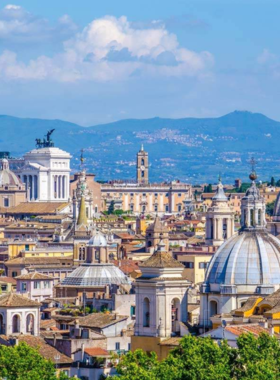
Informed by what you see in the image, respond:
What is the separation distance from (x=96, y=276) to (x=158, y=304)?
2721cm

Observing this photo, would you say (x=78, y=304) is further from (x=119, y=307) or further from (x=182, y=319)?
(x=182, y=319)

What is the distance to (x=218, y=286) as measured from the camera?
2329 inches

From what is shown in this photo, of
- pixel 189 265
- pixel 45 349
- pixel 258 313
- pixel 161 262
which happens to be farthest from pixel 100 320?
pixel 189 265

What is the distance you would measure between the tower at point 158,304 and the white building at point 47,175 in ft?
422

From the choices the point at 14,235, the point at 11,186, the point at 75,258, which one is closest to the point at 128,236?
the point at 14,235

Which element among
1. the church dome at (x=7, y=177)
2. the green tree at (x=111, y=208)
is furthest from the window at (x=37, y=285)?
the green tree at (x=111, y=208)

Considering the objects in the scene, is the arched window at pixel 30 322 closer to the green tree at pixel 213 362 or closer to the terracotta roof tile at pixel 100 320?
the terracotta roof tile at pixel 100 320

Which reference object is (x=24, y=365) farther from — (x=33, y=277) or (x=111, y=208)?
(x=111, y=208)

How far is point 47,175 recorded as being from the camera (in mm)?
192750

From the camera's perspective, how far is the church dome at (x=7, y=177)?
179m

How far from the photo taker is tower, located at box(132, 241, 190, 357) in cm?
5906

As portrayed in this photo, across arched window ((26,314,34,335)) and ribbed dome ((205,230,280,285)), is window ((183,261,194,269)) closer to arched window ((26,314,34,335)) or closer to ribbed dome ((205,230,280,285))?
arched window ((26,314,34,335))

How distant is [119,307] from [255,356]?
2147 centimetres

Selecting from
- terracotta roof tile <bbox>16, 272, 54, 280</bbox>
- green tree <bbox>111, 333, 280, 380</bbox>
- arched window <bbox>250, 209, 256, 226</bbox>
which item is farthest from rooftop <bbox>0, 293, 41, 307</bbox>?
terracotta roof tile <bbox>16, 272, 54, 280</bbox>
